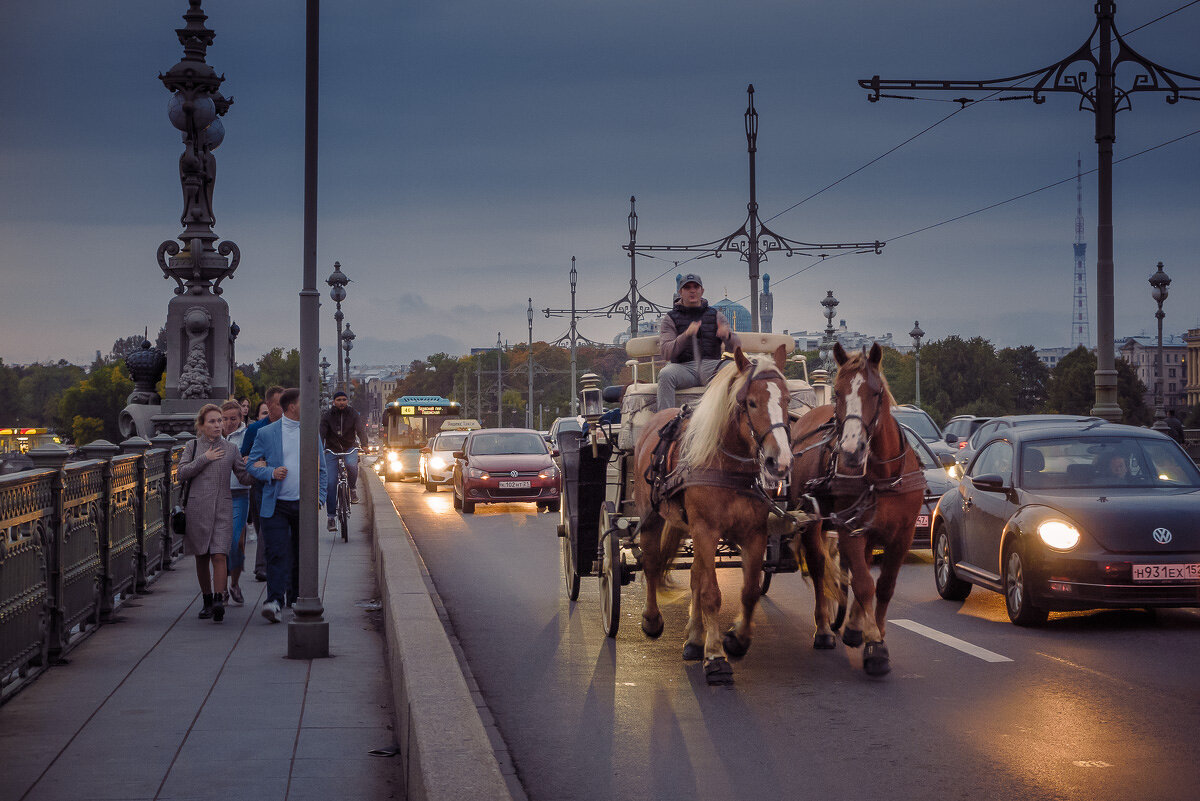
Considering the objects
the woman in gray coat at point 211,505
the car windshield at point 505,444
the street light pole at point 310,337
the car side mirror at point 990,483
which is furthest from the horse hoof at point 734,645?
the car windshield at point 505,444

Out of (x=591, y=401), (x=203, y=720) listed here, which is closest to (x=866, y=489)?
(x=591, y=401)

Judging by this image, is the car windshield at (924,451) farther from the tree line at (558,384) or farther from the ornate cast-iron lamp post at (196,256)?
the tree line at (558,384)

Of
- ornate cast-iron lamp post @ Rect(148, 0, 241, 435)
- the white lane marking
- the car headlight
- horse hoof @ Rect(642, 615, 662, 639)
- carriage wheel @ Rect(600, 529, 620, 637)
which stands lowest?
the white lane marking

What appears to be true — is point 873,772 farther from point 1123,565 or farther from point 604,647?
point 1123,565

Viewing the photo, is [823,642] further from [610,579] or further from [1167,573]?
[1167,573]

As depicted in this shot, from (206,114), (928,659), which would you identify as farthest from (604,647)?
(206,114)

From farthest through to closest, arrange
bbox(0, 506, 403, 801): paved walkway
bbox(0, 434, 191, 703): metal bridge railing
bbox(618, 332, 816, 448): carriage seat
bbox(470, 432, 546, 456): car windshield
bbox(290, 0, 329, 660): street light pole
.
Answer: bbox(470, 432, 546, 456): car windshield → bbox(618, 332, 816, 448): carriage seat → bbox(290, 0, 329, 660): street light pole → bbox(0, 434, 191, 703): metal bridge railing → bbox(0, 506, 403, 801): paved walkway

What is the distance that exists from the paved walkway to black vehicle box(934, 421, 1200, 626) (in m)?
5.01

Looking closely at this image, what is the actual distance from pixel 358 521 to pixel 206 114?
8.09 meters

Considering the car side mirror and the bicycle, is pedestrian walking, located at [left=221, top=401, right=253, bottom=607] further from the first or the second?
the car side mirror

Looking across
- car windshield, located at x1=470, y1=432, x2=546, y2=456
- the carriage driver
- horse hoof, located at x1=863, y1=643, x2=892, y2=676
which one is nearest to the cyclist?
car windshield, located at x1=470, y1=432, x2=546, y2=456

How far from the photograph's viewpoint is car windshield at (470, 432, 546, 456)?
2834 cm

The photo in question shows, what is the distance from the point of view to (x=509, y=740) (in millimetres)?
7145

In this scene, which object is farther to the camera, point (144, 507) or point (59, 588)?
point (144, 507)
